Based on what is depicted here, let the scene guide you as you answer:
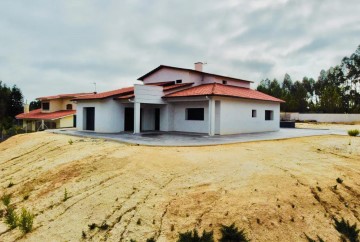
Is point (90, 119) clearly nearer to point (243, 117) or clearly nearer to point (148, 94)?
point (148, 94)

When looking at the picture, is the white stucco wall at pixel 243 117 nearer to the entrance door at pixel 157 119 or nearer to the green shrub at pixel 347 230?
the entrance door at pixel 157 119

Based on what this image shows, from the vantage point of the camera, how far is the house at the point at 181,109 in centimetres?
1991

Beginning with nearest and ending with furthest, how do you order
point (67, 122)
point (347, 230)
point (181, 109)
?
1. point (347, 230)
2. point (181, 109)
3. point (67, 122)

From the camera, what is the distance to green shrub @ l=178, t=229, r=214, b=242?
6555 millimetres

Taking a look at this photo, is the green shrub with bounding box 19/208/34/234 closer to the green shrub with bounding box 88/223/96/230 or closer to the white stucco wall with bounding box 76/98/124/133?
the green shrub with bounding box 88/223/96/230

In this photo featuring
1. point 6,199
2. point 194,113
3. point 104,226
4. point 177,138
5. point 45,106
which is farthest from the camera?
point 45,106

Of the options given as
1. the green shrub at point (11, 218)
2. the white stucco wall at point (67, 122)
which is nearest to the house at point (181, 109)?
the white stucco wall at point (67, 122)

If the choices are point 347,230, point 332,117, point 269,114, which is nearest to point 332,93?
point 332,117

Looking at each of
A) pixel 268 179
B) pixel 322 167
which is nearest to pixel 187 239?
pixel 268 179

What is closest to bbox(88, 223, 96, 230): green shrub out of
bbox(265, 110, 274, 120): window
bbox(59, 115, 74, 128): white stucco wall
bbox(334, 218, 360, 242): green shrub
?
bbox(334, 218, 360, 242): green shrub

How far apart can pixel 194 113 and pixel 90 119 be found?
8.58 metres

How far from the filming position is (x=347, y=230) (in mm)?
7184

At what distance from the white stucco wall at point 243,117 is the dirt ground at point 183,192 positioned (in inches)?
265

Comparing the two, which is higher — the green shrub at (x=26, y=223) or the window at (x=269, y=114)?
the window at (x=269, y=114)
